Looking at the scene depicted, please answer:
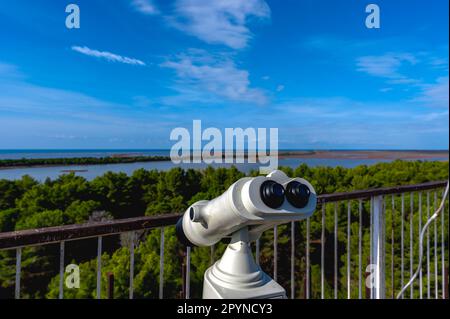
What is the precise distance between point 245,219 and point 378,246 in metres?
1.40

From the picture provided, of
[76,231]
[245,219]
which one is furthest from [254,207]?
[76,231]

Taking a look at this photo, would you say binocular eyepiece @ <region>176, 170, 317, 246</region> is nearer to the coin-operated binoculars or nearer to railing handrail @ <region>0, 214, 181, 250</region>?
the coin-operated binoculars

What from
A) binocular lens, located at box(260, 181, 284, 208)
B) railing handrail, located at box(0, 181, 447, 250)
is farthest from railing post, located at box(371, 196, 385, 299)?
binocular lens, located at box(260, 181, 284, 208)

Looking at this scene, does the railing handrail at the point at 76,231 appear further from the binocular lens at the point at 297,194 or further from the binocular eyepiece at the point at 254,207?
the binocular lens at the point at 297,194

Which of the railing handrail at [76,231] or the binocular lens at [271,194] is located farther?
the railing handrail at [76,231]

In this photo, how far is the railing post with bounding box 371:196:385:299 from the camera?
5.57ft

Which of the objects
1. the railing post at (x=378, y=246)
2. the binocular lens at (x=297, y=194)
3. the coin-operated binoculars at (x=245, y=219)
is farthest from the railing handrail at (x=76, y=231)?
the railing post at (x=378, y=246)

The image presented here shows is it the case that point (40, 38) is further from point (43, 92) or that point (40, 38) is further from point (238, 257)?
point (238, 257)

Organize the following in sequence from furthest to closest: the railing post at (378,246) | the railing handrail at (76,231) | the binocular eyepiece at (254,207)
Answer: the railing post at (378,246)
the railing handrail at (76,231)
the binocular eyepiece at (254,207)

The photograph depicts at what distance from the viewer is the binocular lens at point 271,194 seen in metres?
0.60

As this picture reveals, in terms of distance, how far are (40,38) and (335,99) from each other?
19.3 feet
